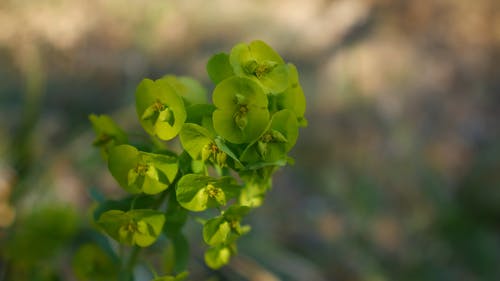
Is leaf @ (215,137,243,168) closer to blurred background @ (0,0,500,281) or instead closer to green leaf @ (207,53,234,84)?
green leaf @ (207,53,234,84)

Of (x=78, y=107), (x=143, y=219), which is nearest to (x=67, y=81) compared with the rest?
(x=78, y=107)

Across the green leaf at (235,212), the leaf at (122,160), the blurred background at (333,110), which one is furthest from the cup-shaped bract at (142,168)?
the blurred background at (333,110)

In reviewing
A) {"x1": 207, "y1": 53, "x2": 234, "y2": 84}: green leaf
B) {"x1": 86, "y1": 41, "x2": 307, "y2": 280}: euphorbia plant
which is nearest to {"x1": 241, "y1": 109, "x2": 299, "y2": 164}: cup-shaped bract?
{"x1": 86, "y1": 41, "x2": 307, "y2": 280}: euphorbia plant

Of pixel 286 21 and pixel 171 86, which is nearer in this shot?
pixel 171 86

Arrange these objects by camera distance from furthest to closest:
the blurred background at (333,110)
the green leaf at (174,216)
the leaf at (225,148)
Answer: the blurred background at (333,110) → the green leaf at (174,216) → the leaf at (225,148)

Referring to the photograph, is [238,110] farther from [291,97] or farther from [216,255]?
[216,255]

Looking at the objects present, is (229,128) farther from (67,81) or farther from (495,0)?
(495,0)

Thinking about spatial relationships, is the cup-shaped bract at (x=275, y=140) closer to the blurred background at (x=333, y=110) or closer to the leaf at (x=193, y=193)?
the leaf at (x=193, y=193)
